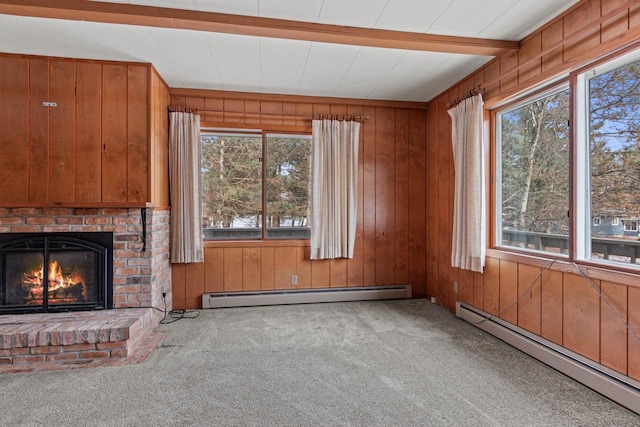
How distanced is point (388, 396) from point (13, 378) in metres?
2.52

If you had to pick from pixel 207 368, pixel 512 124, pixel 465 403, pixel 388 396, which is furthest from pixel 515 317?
A: pixel 207 368

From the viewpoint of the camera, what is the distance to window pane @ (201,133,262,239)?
154 inches

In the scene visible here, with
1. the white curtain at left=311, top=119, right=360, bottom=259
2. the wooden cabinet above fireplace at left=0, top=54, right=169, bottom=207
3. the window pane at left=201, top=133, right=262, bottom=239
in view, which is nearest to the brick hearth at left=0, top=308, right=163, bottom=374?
the wooden cabinet above fireplace at left=0, top=54, right=169, bottom=207

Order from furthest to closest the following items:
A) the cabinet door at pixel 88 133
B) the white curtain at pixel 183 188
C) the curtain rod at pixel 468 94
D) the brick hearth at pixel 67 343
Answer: the white curtain at pixel 183 188 < the curtain rod at pixel 468 94 < the cabinet door at pixel 88 133 < the brick hearth at pixel 67 343

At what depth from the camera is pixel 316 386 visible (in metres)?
2.13

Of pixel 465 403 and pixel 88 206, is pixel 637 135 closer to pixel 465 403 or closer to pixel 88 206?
pixel 465 403

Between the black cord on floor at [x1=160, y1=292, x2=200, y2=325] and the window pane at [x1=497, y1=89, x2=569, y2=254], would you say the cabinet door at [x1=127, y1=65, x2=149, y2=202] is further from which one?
the window pane at [x1=497, y1=89, x2=569, y2=254]

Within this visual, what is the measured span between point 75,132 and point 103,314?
5.41 ft

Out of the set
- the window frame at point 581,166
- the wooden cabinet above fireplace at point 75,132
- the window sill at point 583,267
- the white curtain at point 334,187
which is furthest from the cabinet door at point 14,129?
the window frame at point 581,166

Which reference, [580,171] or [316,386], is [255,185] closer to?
[316,386]

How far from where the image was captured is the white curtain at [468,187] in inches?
119

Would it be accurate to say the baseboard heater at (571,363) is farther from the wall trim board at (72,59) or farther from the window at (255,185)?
the wall trim board at (72,59)

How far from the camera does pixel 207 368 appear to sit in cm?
238

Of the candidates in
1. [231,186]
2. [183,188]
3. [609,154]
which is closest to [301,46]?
[231,186]
